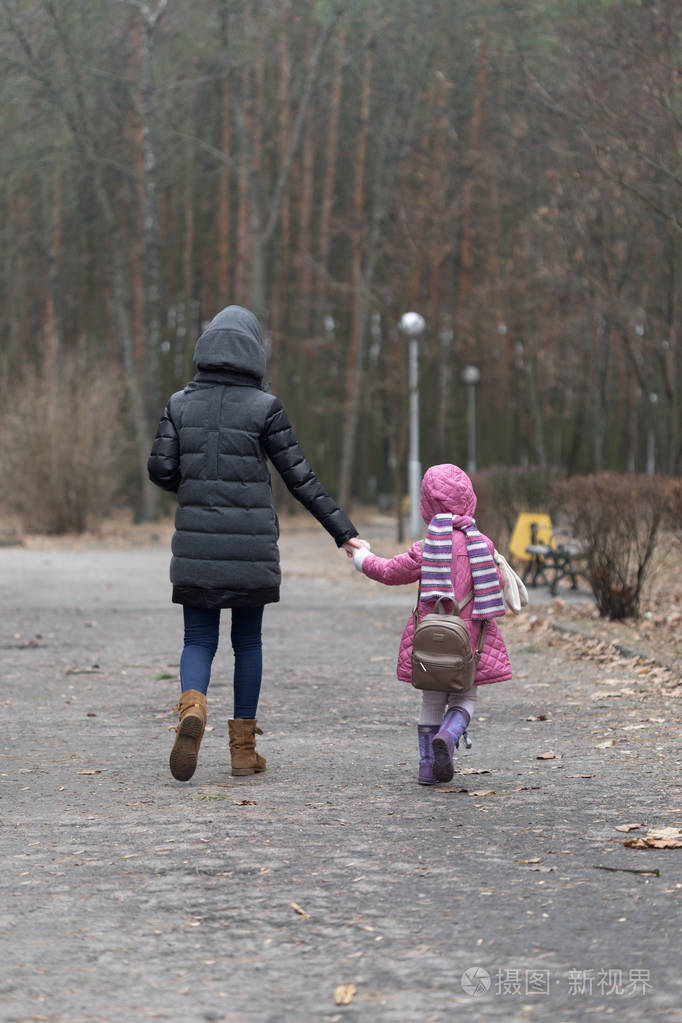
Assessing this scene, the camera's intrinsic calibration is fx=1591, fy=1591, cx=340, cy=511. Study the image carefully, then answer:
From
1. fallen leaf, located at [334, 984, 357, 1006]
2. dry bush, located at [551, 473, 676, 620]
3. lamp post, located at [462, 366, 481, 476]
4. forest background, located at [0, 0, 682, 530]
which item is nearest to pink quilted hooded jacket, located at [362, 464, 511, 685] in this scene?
fallen leaf, located at [334, 984, 357, 1006]

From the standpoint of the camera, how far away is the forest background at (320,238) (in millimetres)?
29672

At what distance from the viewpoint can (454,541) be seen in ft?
21.4

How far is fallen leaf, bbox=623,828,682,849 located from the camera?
5.27 metres

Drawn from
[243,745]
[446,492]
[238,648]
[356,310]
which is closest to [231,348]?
[446,492]

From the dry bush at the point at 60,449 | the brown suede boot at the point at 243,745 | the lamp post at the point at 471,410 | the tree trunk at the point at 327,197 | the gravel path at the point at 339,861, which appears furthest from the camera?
the lamp post at the point at 471,410

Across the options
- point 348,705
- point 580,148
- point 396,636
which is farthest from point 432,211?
point 348,705

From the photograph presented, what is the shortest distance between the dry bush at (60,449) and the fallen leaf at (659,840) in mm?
24655

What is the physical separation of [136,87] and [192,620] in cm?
3247

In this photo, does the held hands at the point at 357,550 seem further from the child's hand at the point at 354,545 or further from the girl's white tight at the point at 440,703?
the girl's white tight at the point at 440,703

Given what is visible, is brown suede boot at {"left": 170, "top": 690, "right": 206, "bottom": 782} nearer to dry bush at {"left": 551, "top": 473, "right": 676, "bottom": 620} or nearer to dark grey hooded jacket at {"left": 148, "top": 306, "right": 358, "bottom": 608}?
dark grey hooded jacket at {"left": 148, "top": 306, "right": 358, "bottom": 608}

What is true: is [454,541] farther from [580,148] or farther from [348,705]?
[580,148]

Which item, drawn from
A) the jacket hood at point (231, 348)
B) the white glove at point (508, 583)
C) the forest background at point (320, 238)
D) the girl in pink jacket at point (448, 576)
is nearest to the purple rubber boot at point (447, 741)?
the girl in pink jacket at point (448, 576)

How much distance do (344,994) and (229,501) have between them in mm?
3067

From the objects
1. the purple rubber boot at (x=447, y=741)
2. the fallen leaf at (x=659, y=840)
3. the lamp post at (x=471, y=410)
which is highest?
the lamp post at (x=471, y=410)
